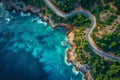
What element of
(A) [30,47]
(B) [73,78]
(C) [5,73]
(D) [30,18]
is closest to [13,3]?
(D) [30,18]

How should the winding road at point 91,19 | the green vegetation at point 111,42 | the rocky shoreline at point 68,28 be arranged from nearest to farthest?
the green vegetation at point 111,42 < the winding road at point 91,19 < the rocky shoreline at point 68,28

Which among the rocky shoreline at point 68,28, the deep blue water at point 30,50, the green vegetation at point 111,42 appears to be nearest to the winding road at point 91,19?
the green vegetation at point 111,42

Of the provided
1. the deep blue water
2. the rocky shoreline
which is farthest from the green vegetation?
the deep blue water

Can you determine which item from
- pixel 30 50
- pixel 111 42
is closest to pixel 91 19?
pixel 111 42

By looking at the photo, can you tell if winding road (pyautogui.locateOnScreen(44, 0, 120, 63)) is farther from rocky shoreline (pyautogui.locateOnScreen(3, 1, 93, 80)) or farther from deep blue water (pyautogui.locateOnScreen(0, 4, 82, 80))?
deep blue water (pyautogui.locateOnScreen(0, 4, 82, 80))

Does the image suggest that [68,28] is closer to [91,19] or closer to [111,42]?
[91,19]

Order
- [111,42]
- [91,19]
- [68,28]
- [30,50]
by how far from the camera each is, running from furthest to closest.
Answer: [68,28], [30,50], [91,19], [111,42]

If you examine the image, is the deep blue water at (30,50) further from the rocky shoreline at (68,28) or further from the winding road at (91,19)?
the winding road at (91,19)

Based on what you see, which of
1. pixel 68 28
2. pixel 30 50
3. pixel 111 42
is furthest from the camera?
pixel 68 28
